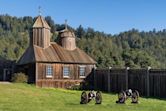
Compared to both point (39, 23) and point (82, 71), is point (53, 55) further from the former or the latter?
point (39, 23)

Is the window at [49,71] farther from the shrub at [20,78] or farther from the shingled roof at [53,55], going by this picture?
the shrub at [20,78]

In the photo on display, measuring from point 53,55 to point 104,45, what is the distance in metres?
A: 79.5

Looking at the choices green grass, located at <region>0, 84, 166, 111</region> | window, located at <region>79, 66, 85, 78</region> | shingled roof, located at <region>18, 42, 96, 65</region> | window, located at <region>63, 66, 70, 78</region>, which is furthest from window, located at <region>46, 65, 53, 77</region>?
green grass, located at <region>0, 84, 166, 111</region>

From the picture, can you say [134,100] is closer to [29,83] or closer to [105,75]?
[105,75]

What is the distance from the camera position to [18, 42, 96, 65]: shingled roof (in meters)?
47.4

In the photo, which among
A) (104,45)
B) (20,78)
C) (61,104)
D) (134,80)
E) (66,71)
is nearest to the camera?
(61,104)

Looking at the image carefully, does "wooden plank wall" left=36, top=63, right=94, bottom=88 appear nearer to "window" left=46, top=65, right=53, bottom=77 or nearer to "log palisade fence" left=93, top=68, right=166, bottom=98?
"window" left=46, top=65, right=53, bottom=77

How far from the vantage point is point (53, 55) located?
48688 mm

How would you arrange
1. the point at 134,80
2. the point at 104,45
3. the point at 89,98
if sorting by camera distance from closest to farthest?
the point at 89,98 → the point at 134,80 → the point at 104,45

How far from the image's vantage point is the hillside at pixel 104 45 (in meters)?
87.0

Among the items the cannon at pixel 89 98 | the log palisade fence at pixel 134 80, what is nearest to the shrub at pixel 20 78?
the log palisade fence at pixel 134 80

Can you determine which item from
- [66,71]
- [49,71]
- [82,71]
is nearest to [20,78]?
[49,71]

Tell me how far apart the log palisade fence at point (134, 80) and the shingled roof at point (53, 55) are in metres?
3.63

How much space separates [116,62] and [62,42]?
3684 cm
